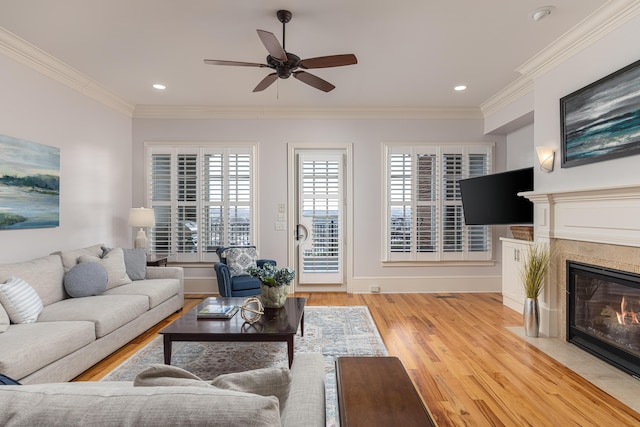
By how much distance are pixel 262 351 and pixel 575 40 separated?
154 inches

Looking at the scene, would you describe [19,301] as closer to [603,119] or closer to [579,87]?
[603,119]

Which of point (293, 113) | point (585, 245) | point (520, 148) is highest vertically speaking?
point (293, 113)

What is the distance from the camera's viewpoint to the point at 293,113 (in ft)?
17.8

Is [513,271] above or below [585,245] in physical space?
below

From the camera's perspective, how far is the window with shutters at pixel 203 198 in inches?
215

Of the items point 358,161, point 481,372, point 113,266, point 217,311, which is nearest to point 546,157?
point 481,372

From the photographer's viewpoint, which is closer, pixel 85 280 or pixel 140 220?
pixel 85 280

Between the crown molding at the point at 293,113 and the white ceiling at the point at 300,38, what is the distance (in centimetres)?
63

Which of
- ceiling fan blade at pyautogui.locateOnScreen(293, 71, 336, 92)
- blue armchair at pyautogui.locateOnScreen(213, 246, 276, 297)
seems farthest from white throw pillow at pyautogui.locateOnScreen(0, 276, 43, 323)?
ceiling fan blade at pyautogui.locateOnScreen(293, 71, 336, 92)

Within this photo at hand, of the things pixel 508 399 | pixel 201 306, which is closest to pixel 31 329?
pixel 201 306

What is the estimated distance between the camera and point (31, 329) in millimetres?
2504

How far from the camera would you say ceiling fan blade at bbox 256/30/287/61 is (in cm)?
249

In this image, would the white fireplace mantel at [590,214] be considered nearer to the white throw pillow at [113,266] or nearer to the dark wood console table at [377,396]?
the dark wood console table at [377,396]

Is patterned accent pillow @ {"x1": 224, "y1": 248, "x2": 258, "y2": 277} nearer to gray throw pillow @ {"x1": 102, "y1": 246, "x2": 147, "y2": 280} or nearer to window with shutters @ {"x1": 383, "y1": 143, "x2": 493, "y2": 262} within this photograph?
gray throw pillow @ {"x1": 102, "y1": 246, "x2": 147, "y2": 280}
